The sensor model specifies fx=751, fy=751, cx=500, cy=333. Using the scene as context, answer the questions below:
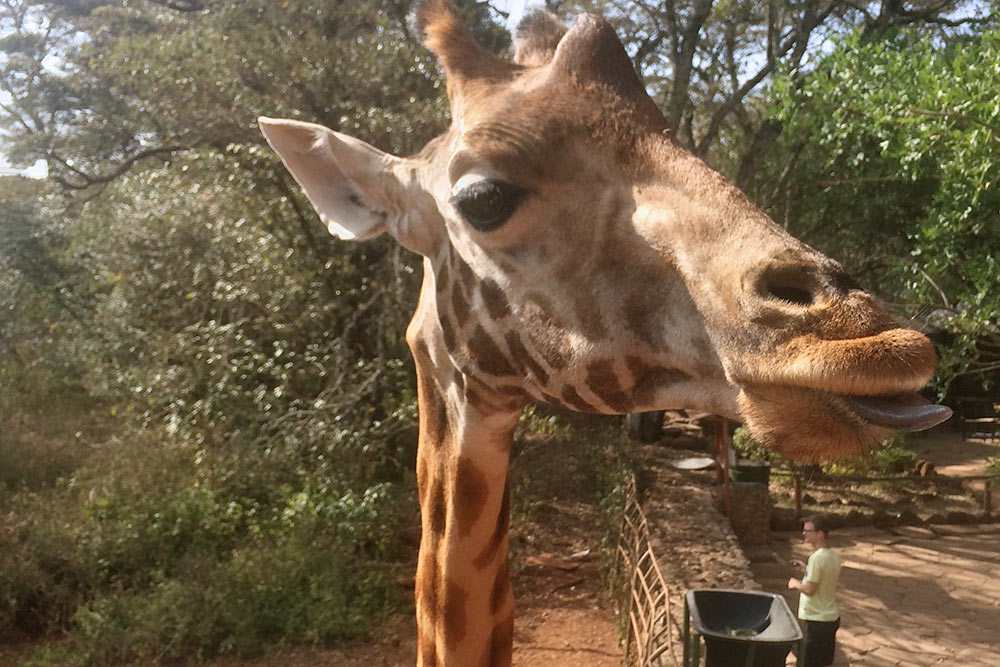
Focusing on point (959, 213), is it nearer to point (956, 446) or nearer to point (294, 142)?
point (294, 142)

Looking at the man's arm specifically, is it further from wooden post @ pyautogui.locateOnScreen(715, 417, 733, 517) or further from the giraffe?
the giraffe

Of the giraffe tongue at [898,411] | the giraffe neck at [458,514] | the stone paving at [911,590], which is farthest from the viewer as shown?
the stone paving at [911,590]

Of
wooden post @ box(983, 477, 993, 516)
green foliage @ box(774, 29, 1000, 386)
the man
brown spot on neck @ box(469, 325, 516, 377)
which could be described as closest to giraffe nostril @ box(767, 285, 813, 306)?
brown spot on neck @ box(469, 325, 516, 377)

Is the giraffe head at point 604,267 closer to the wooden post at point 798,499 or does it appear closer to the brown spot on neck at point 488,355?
the brown spot on neck at point 488,355

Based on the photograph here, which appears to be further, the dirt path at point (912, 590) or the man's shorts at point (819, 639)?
the dirt path at point (912, 590)

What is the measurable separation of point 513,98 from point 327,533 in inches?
258

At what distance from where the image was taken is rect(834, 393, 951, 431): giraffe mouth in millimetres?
1048

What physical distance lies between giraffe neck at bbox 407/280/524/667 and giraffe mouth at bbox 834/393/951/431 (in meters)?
0.92

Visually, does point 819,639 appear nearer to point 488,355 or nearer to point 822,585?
point 822,585

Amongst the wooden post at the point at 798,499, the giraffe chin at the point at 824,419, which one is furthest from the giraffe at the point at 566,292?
the wooden post at the point at 798,499

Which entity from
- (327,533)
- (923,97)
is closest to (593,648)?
(327,533)

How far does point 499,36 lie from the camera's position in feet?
28.3

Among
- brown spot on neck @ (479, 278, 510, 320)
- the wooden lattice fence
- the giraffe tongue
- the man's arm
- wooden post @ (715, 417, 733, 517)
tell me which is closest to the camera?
the giraffe tongue

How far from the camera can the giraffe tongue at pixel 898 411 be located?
1.05 m
